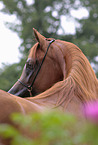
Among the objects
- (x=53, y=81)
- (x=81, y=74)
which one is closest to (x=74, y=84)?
(x=81, y=74)

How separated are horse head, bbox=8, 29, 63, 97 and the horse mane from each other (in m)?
0.17

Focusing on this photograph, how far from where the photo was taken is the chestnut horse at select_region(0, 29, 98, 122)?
5.51 feet

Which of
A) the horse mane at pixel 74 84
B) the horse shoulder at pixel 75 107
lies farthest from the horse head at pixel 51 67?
the horse shoulder at pixel 75 107

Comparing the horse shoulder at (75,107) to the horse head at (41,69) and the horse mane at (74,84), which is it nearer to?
the horse mane at (74,84)

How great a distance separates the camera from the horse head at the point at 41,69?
2.60m

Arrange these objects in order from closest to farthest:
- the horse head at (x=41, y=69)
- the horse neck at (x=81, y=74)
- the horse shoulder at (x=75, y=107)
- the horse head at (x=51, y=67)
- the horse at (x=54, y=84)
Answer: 1. the horse at (x=54, y=84)
2. the horse shoulder at (x=75, y=107)
3. the horse neck at (x=81, y=74)
4. the horse head at (x=51, y=67)
5. the horse head at (x=41, y=69)

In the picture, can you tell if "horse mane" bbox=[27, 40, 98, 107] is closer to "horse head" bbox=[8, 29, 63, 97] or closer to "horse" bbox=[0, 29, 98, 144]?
"horse" bbox=[0, 29, 98, 144]

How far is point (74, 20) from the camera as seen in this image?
42.5ft

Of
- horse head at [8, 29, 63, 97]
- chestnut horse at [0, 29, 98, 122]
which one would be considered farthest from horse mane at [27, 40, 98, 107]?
horse head at [8, 29, 63, 97]

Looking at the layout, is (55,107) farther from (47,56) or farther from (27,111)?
(47,56)

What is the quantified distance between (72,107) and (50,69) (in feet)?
2.14

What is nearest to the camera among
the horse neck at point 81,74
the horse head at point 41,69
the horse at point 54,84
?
the horse at point 54,84

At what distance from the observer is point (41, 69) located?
2605 millimetres

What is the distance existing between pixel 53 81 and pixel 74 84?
48 cm
